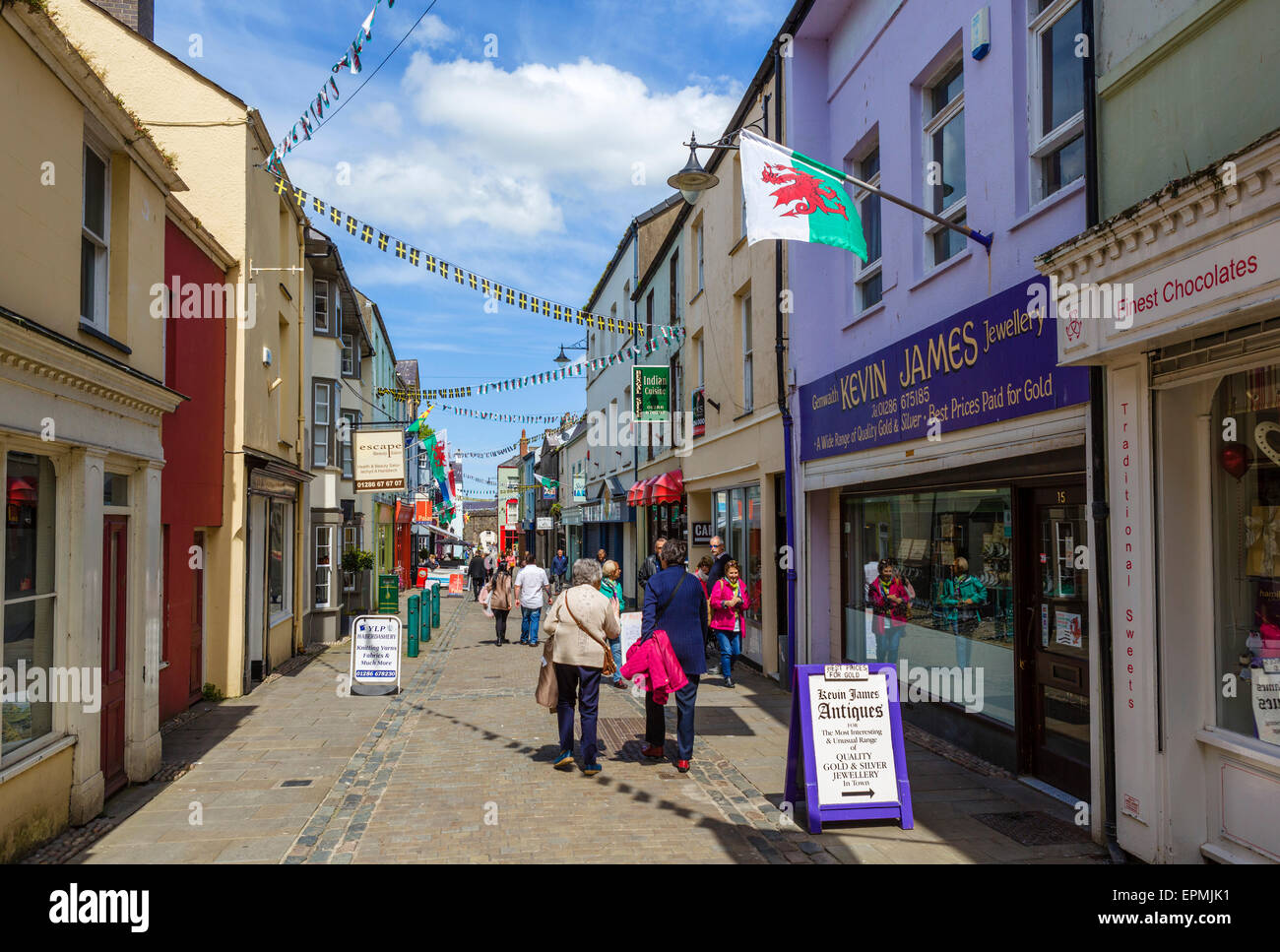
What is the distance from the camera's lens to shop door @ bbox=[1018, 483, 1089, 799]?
21.2ft

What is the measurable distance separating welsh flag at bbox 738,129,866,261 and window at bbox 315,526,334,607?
46.8 ft

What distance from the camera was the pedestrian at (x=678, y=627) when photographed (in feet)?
26.1

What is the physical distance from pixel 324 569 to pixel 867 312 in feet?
44.4

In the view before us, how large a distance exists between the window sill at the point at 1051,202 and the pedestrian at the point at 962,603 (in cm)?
316

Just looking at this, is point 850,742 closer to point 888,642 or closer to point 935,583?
point 935,583

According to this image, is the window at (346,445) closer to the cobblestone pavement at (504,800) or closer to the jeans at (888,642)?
the cobblestone pavement at (504,800)

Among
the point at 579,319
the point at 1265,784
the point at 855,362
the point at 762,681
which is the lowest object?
the point at 762,681

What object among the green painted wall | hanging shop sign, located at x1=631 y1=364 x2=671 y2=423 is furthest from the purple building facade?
hanging shop sign, located at x1=631 y1=364 x2=671 y2=423

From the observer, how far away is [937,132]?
845 cm

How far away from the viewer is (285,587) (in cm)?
1553

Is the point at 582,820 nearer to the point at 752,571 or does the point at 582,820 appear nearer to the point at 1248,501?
the point at 1248,501

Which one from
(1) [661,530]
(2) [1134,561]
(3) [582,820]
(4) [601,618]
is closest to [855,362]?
(4) [601,618]
